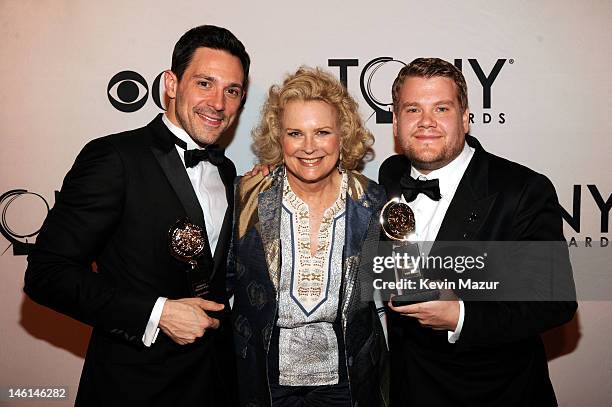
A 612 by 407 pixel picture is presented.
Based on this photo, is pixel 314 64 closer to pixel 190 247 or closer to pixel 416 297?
pixel 190 247

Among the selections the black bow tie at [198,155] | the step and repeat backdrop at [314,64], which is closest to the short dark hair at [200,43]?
the black bow tie at [198,155]

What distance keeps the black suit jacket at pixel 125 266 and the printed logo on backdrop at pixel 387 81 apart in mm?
1362

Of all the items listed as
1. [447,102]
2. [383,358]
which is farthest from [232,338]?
[447,102]

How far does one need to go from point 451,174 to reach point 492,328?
0.68 meters

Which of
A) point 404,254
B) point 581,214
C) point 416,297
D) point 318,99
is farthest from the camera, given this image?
point 581,214

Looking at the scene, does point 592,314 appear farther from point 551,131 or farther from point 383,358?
point 383,358

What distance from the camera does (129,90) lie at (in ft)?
9.86

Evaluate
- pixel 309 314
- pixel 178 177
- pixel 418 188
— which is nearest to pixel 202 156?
pixel 178 177

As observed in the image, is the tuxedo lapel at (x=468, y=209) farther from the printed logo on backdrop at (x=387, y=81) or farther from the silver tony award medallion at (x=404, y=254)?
the printed logo on backdrop at (x=387, y=81)

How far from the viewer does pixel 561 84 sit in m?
3.04

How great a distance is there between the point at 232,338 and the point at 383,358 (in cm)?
71

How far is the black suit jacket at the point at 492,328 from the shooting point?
1881mm

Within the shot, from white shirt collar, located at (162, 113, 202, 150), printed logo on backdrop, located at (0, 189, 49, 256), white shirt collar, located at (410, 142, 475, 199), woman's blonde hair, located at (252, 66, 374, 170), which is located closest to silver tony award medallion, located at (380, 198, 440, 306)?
white shirt collar, located at (410, 142, 475, 199)

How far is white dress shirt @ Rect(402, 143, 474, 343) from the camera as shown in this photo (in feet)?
6.91
